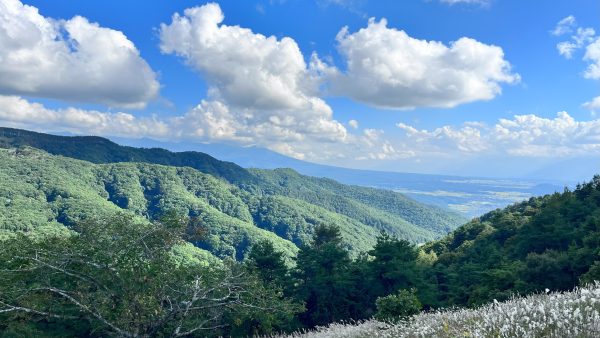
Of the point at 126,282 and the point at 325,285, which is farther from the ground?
the point at 126,282

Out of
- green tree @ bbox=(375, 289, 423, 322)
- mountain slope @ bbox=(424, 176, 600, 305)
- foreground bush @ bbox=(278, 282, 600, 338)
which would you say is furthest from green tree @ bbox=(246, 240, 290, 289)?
foreground bush @ bbox=(278, 282, 600, 338)

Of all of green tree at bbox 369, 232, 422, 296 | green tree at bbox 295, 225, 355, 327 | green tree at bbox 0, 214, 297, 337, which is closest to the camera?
green tree at bbox 0, 214, 297, 337

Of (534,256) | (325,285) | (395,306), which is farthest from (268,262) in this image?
(395,306)

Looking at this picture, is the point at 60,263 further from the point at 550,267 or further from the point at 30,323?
the point at 550,267

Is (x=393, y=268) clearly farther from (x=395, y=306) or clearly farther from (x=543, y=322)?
(x=543, y=322)

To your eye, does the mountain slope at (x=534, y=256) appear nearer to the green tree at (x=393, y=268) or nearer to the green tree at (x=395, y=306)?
the green tree at (x=393, y=268)

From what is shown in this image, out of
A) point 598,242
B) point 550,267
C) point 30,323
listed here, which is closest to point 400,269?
point 550,267

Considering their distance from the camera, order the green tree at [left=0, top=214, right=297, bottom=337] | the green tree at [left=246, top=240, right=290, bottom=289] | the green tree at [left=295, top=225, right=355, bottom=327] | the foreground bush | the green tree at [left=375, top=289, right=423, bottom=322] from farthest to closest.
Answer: the green tree at [left=246, top=240, right=290, bottom=289] → the green tree at [left=295, top=225, right=355, bottom=327] → the green tree at [left=0, top=214, right=297, bottom=337] → the green tree at [left=375, top=289, right=423, bottom=322] → the foreground bush

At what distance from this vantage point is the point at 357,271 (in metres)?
49.8

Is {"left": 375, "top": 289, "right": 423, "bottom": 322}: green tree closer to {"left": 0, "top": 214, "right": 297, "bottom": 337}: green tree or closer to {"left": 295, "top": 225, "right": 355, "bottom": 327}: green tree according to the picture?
{"left": 0, "top": 214, "right": 297, "bottom": 337}: green tree

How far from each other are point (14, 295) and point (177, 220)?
729cm

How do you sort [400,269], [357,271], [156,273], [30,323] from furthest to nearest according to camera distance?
Answer: [357,271] < [400,269] < [30,323] < [156,273]

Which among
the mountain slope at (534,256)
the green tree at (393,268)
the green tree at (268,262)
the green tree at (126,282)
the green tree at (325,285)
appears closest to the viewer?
the green tree at (126,282)

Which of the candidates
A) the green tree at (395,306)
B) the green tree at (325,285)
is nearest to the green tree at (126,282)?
the green tree at (395,306)
